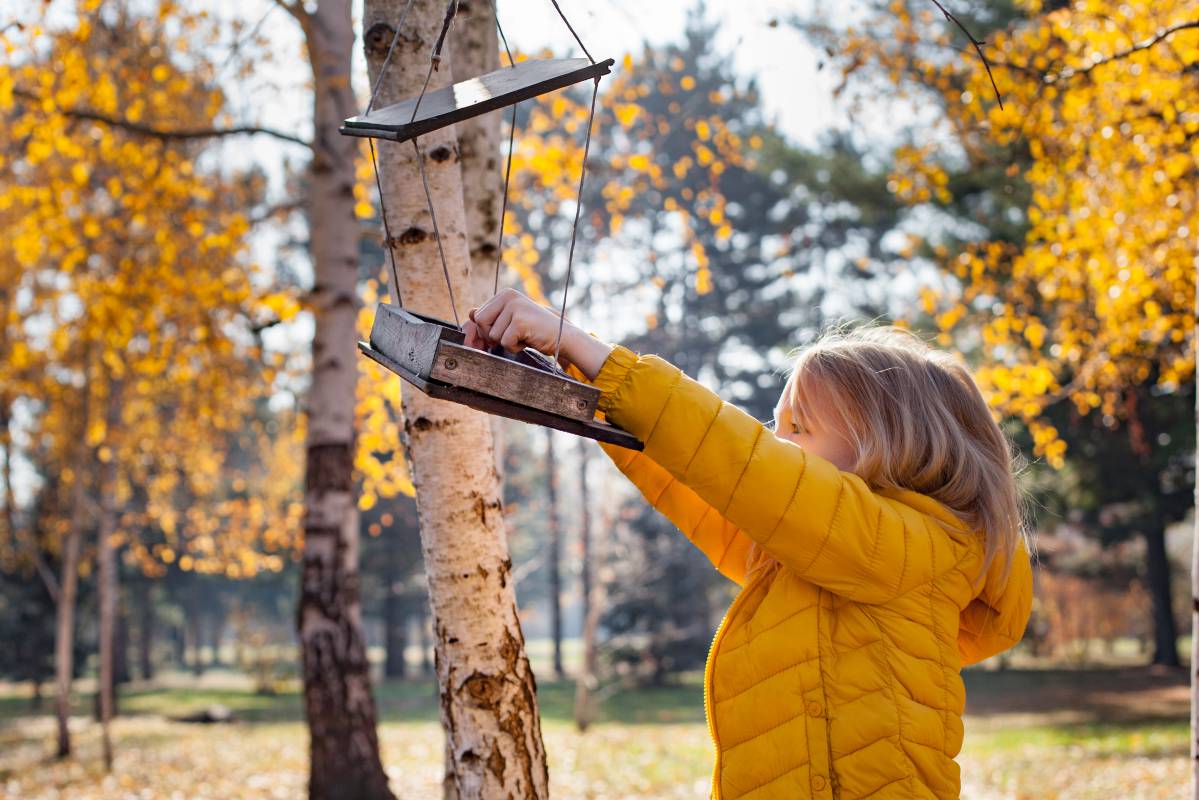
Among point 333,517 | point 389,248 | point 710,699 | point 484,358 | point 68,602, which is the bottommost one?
point 68,602

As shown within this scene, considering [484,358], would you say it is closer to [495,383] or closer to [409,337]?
[495,383]

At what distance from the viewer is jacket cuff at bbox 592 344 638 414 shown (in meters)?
1.57

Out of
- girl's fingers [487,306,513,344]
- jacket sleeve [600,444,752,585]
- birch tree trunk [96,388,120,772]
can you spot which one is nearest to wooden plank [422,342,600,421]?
girl's fingers [487,306,513,344]

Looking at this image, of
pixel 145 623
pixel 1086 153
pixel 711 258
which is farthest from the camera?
pixel 145 623

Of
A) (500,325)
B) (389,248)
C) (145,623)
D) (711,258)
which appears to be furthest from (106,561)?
(145,623)

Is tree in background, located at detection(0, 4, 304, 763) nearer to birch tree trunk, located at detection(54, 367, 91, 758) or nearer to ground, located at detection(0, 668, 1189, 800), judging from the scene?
birch tree trunk, located at detection(54, 367, 91, 758)

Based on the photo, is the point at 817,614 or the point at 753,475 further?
the point at 817,614

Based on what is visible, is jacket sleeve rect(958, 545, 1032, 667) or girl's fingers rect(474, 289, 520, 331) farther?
jacket sleeve rect(958, 545, 1032, 667)

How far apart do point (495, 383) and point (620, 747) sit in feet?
36.7

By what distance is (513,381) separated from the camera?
4.74 feet

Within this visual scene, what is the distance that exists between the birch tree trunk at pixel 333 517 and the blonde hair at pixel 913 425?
163 inches

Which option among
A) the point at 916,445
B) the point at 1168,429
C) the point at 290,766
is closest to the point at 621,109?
the point at 916,445

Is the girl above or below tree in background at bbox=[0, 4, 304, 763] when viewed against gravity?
below

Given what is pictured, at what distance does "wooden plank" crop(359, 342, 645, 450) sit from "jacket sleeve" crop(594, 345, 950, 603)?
5cm
